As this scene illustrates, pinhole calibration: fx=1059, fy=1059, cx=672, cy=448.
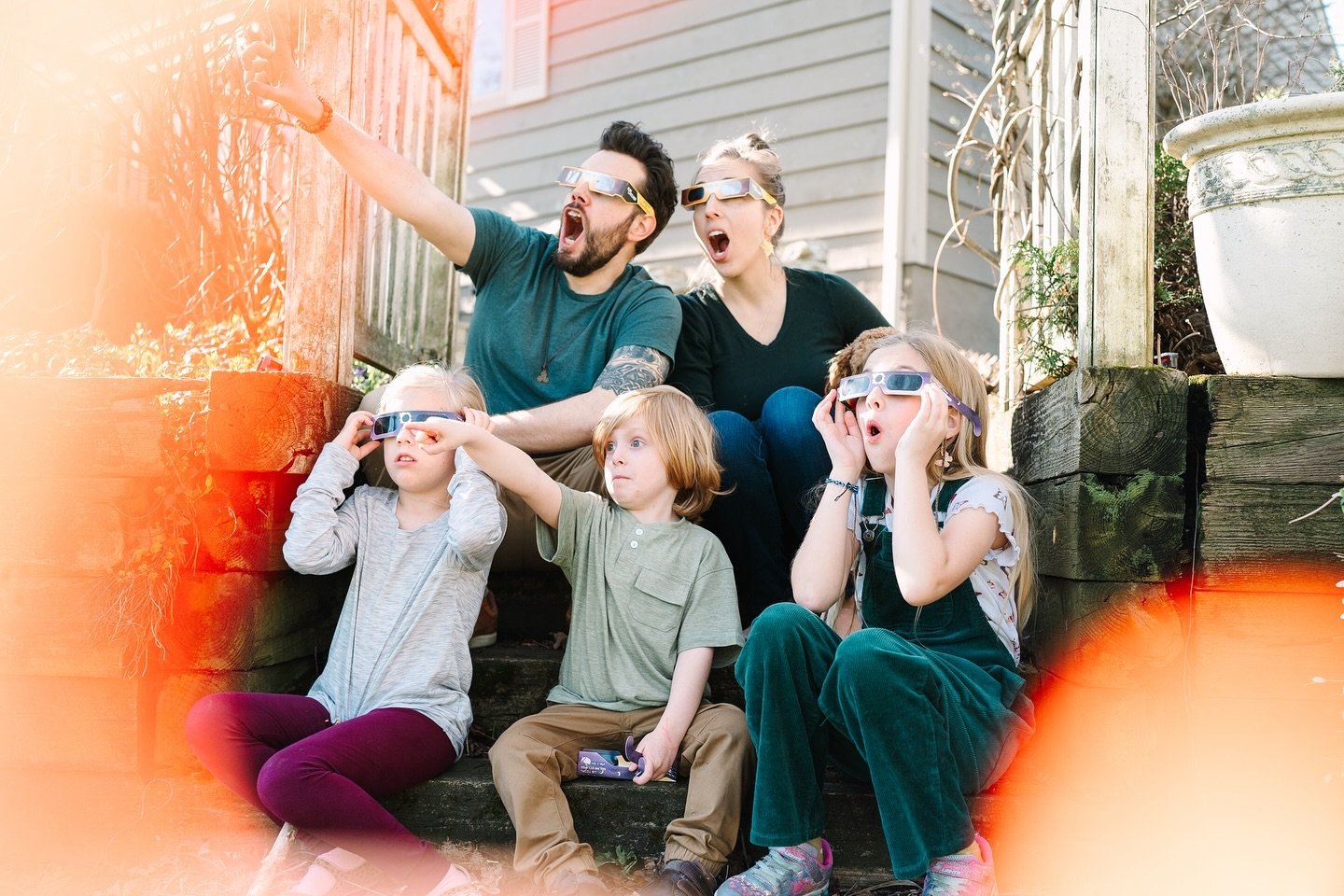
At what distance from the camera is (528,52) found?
702 centimetres

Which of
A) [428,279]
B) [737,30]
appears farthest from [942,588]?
[737,30]

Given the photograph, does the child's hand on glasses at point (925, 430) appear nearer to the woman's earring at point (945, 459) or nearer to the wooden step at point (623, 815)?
the woman's earring at point (945, 459)

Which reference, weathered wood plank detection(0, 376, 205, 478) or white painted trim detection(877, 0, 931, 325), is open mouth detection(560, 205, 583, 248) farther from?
white painted trim detection(877, 0, 931, 325)

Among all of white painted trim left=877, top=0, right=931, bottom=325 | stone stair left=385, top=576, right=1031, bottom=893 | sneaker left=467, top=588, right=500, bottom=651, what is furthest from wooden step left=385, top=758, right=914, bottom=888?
white painted trim left=877, top=0, right=931, bottom=325

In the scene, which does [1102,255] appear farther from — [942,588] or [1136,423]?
[942,588]

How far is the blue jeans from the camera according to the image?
8.29 feet

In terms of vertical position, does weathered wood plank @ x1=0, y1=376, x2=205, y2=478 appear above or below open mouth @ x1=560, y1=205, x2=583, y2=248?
below

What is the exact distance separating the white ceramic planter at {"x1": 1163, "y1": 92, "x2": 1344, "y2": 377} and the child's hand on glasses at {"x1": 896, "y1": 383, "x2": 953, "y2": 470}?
63 cm

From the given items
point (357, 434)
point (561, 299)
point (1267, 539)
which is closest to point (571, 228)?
point (561, 299)

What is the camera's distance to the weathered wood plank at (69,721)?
2.26 metres

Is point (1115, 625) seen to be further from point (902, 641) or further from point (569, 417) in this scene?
point (569, 417)

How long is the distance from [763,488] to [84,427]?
153 centimetres

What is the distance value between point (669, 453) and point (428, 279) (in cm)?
182

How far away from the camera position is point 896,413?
209 cm
